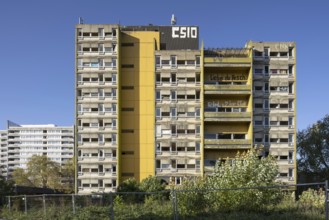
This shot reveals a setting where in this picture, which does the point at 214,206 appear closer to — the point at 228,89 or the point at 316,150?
the point at 228,89

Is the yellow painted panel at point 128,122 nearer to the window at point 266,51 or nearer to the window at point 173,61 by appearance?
the window at point 173,61

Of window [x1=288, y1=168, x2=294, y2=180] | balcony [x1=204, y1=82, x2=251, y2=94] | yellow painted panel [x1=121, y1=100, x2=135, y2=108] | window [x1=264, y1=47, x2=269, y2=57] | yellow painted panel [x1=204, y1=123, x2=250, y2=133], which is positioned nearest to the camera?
window [x1=288, y1=168, x2=294, y2=180]

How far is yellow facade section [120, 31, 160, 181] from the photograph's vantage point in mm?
67812

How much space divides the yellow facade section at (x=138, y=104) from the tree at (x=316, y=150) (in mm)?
30461

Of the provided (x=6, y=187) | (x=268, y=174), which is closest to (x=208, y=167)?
(x=6, y=187)

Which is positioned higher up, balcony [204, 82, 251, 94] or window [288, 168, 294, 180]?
balcony [204, 82, 251, 94]

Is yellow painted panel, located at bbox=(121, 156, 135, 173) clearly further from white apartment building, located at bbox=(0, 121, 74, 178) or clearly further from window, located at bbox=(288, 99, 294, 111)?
white apartment building, located at bbox=(0, 121, 74, 178)

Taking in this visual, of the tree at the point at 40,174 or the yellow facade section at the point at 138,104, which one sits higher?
the yellow facade section at the point at 138,104

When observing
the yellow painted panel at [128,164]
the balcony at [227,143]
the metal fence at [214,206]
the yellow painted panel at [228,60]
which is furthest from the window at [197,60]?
the metal fence at [214,206]

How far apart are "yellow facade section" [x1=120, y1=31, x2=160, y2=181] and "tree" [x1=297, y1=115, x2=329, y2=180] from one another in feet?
99.9

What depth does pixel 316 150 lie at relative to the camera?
75.6 meters

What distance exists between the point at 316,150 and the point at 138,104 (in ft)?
115

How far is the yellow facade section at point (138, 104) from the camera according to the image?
222 feet

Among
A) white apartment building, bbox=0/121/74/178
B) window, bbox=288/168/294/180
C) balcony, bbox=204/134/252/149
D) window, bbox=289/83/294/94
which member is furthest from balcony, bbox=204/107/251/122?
white apartment building, bbox=0/121/74/178
